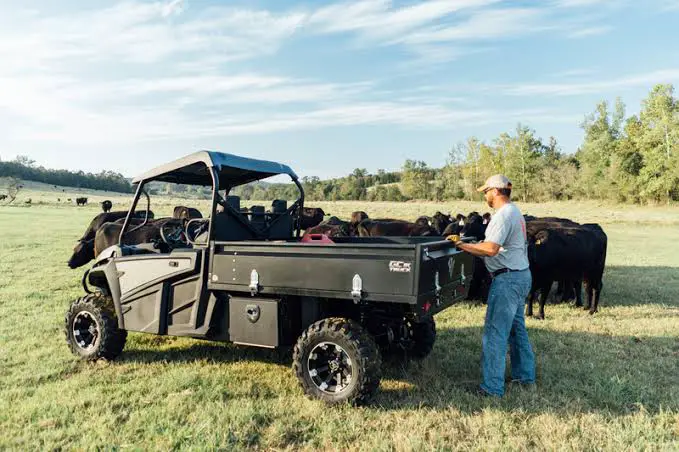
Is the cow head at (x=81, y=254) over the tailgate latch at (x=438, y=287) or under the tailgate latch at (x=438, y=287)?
under

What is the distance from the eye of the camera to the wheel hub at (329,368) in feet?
14.7

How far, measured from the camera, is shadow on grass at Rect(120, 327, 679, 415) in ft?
15.0

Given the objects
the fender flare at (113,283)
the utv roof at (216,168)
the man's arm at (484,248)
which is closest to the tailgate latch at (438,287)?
the man's arm at (484,248)

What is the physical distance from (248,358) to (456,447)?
9.57 feet

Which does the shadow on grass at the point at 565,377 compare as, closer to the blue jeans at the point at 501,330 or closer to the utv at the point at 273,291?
the blue jeans at the point at 501,330

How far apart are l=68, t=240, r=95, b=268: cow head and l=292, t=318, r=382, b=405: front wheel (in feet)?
27.3

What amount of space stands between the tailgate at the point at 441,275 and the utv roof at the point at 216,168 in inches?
94.9

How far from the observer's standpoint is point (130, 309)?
5.53m

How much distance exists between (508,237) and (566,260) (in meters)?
4.83

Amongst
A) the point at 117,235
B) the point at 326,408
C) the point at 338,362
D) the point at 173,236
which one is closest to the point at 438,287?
the point at 338,362

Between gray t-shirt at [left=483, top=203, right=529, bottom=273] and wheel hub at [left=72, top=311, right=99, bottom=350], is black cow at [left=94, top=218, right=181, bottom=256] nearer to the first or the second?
wheel hub at [left=72, top=311, right=99, bottom=350]

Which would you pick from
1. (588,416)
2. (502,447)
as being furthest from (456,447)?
(588,416)

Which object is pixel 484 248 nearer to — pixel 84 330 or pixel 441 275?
pixel 441 275

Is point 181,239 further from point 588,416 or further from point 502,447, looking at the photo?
point 588,416
